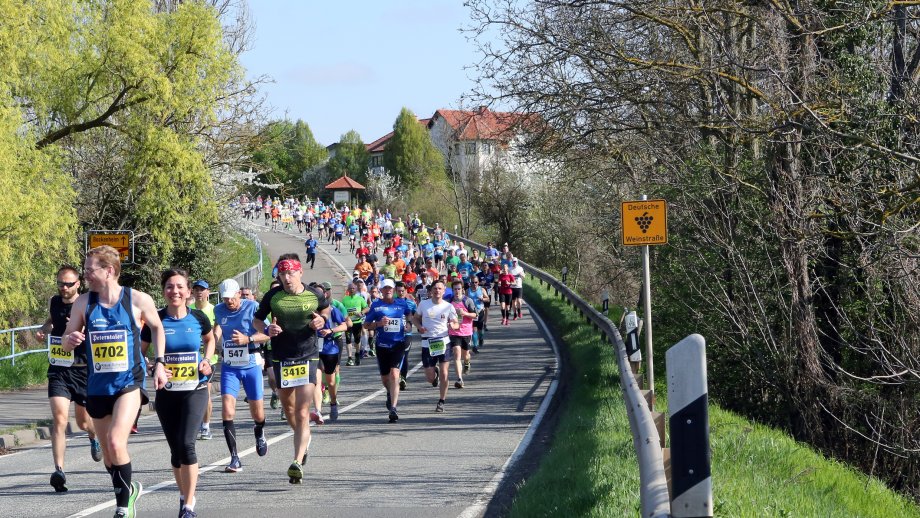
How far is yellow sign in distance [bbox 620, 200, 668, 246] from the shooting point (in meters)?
15.8

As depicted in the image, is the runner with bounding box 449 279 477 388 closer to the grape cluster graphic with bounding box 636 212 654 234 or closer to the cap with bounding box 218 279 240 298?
the grape cluster graphic with bounding box 636 212 654 234

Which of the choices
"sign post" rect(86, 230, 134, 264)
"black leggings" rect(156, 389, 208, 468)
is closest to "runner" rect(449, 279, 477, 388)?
"sign post" rect(86, 230, 134, 264)

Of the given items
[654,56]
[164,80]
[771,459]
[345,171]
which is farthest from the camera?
[345,171]

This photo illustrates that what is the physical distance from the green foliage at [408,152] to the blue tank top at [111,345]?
104 meters

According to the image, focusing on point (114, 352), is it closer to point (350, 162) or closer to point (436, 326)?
point (436, 326)

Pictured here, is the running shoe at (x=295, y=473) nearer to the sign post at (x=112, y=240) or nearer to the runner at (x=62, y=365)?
the runner at (x=62, y=365)

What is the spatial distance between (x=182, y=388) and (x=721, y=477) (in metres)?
4.02

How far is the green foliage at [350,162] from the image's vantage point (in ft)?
394

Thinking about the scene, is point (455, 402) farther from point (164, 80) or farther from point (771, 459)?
point (164, 80)

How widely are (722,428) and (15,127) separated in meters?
16.7

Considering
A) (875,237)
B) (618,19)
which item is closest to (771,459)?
(875,237)

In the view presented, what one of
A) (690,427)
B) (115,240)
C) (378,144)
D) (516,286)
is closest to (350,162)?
(378,144)

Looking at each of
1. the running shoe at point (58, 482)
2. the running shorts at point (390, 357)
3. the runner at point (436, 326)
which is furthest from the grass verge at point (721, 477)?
the running shoe at point (58, 482)

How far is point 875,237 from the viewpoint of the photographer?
531 inches
